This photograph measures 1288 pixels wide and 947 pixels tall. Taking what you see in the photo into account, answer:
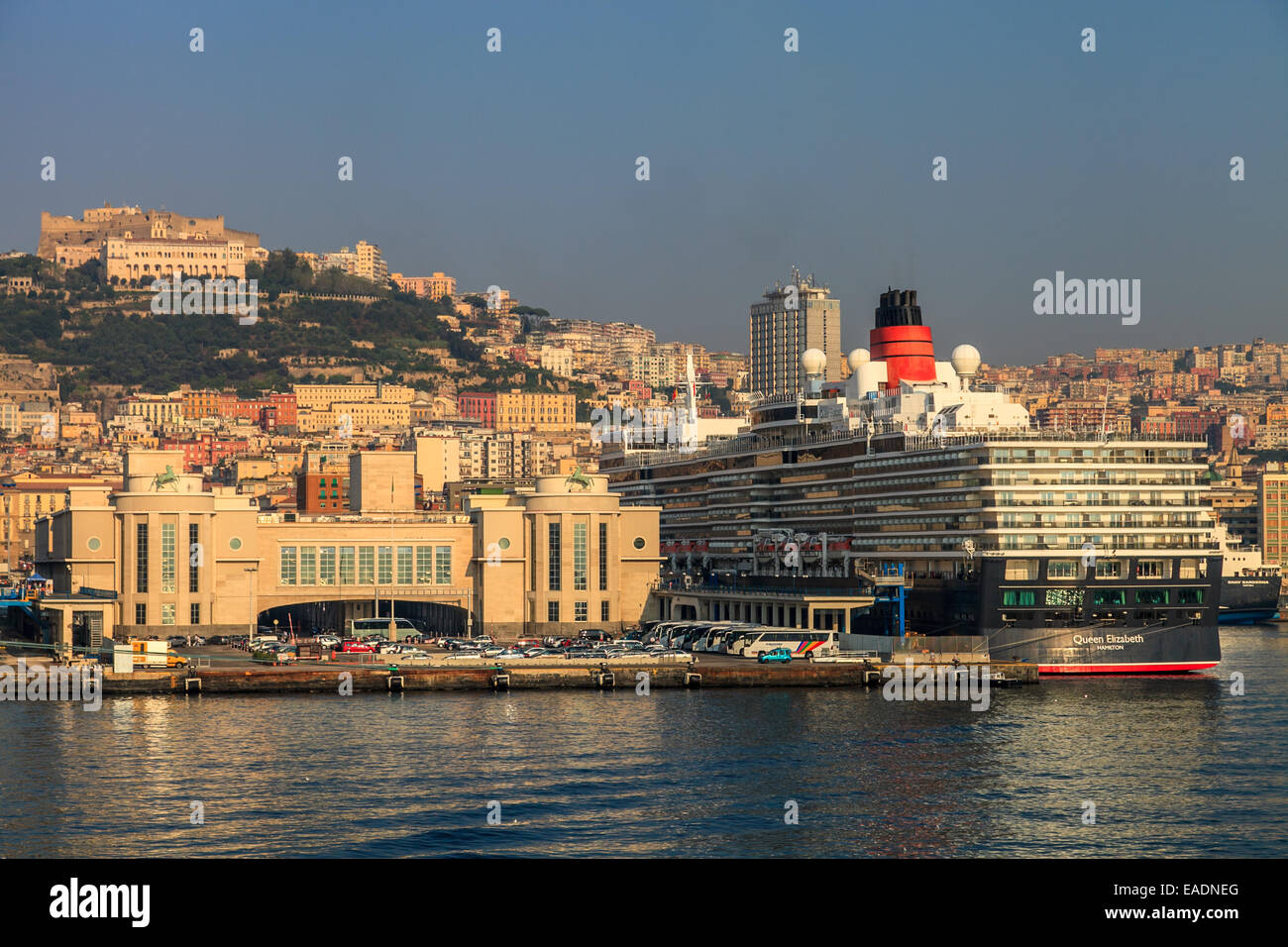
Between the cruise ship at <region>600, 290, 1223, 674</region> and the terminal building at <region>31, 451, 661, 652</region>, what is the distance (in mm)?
8154

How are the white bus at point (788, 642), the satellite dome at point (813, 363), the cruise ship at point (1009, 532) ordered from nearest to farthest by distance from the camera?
the cruise ship at point (1009, 532), the white bus at point (788, 642), the satellite dome at point (813, 363)

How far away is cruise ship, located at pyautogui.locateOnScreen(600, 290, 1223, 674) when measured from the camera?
52.0 meters

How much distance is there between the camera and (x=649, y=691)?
2015 inches

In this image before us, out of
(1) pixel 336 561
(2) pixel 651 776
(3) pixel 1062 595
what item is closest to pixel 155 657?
(1) pixel 336 561

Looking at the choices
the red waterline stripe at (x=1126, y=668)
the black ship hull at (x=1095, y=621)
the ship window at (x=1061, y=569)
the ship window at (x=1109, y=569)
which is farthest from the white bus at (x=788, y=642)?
the ship window at (x=1109, y=569)

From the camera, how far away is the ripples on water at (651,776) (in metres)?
26.4

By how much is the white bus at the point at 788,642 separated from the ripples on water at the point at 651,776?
8.59 m

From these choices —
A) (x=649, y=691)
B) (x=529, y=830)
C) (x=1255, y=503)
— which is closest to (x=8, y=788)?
(x=529, y=830)

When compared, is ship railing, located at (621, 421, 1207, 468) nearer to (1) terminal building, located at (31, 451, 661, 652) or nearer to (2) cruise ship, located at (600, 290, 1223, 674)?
(2) cruise ship, located at (600, 290, 1223, 674)

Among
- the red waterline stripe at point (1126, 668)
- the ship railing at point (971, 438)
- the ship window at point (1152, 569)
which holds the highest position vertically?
the ship railing at point (971, 438)

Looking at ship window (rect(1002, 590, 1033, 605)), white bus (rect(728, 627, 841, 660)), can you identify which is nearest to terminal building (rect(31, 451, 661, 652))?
white bus (rect(728, 627, 841, 660))

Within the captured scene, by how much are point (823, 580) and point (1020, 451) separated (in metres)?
10.6

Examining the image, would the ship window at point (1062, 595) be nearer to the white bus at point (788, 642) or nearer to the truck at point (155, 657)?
the white bus at point (788, 642)
